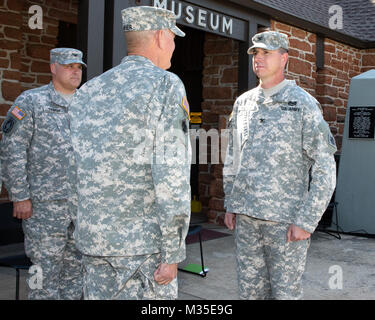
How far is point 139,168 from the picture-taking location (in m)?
2.02

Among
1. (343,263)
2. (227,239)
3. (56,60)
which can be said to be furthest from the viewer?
(227,239)

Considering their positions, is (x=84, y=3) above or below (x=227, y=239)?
above

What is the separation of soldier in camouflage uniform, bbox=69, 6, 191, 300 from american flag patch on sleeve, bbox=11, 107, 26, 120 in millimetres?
1713

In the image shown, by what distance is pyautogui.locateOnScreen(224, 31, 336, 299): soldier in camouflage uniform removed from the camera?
9.23ft

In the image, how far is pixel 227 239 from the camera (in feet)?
22.1

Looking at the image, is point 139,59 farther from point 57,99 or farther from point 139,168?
point 57,99

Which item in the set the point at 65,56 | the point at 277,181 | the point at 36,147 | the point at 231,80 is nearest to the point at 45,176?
the point at 36,147

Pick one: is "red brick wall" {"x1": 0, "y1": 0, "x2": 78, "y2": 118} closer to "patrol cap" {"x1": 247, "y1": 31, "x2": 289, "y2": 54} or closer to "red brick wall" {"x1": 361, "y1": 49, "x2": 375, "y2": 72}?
"patrol cap" {"x1": 247, "y1": 31, "x2": 289, "y2": 54}

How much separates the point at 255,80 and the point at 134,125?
17.1 feet

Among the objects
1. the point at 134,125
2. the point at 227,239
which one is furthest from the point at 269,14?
the point at 134,125

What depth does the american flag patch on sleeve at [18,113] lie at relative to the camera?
3584 mm

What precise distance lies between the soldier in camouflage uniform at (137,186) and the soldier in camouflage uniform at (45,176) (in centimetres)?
161

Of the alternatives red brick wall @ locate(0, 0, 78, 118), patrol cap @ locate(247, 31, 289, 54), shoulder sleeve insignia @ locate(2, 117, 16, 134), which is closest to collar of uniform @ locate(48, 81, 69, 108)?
→ shoulder sleeve insignia @ locate(2, 117, 16, 134)

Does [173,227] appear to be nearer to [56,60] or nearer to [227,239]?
[56,60]
